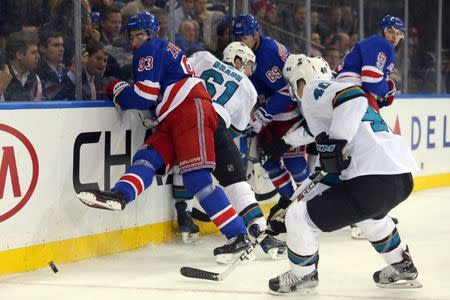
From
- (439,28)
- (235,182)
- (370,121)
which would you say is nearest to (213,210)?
(235,182)

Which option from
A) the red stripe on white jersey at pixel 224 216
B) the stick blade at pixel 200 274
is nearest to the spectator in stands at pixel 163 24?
the red stripe on white jersey at pixel 224 216

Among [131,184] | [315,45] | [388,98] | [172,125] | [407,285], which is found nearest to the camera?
[407,285]

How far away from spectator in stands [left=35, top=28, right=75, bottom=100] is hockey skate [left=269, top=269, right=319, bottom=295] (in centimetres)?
154

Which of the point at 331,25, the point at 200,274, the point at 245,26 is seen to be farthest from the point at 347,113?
the point at 331,25

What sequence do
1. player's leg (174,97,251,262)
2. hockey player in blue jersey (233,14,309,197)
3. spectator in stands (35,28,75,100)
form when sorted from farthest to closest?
hockey player in blue jersey (233,14,309,197) → spectator in stands (35,28,75,100) → player's leg (174,97,251,262)

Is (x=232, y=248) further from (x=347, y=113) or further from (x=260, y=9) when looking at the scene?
(x=260, y=9)

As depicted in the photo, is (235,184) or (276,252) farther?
(235,184)

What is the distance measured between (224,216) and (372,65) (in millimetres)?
1470

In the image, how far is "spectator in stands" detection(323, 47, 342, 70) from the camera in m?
7.45

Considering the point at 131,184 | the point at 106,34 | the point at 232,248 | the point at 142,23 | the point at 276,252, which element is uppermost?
the point at 142,23

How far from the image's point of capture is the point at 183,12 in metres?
5.95

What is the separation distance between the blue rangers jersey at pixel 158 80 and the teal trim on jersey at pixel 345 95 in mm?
1185

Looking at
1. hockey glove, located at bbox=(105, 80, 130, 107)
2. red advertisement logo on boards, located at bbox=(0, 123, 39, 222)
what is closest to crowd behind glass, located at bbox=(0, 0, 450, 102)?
hockey glove, located at bbox=(105, 80, 130, 107)

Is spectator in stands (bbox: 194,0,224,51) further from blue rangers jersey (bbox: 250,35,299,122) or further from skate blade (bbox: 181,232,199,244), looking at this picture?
skate blade (bbox: 181,232,199,244)
